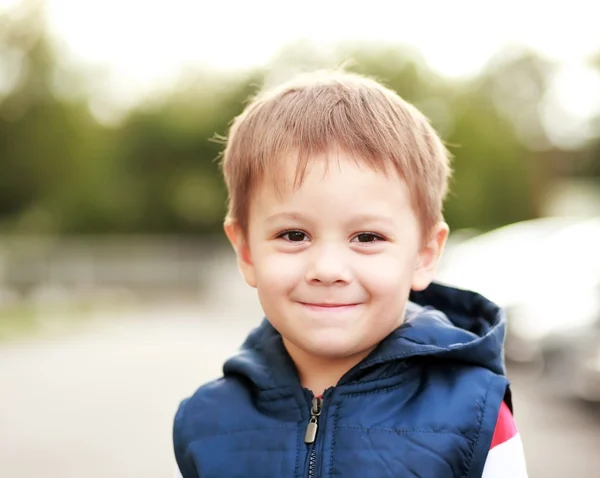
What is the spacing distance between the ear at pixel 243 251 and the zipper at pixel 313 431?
307 millimetres

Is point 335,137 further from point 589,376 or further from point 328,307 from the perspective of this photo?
point 589,376

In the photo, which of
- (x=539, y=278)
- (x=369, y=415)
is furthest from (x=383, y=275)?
(x=539, y=278)

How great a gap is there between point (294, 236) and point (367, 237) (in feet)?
0.50

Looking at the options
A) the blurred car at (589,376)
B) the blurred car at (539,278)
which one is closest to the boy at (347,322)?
the blurred car at (589,376)

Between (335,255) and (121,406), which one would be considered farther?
(121,406)

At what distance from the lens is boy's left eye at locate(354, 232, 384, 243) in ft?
5.35

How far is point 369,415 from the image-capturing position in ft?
5.50

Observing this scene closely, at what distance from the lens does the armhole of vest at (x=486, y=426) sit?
160 centimetres

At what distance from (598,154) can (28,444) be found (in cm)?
2258

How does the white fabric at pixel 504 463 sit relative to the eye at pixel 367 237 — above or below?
below

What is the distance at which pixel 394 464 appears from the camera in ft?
5.31

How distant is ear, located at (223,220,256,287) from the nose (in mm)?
227

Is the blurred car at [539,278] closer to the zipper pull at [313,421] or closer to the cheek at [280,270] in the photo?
the zipper pull at [313,421]

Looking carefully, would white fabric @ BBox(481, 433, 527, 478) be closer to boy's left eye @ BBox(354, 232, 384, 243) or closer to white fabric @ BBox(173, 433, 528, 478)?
white fabric @ BBox(173, 433, 528, 478)
